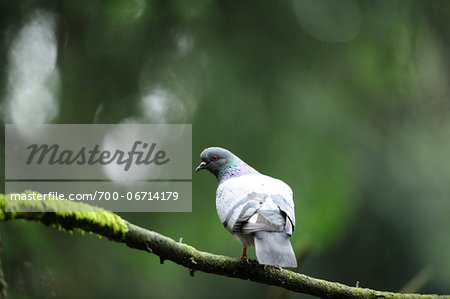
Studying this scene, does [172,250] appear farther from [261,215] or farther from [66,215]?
[261,215]

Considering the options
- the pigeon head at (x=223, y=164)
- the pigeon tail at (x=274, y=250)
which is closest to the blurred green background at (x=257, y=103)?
the pigeon head at (x=223, y=164)

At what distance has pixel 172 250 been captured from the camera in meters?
2.02

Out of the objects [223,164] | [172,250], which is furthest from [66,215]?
[223,164]

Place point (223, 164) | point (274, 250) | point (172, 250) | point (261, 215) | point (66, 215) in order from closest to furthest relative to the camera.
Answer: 1. point (66, 215)
2. point (172, 250)
3. point (274, 250)
4. point (261, 215)
5. point (223, 164)

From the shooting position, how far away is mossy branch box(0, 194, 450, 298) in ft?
5.73

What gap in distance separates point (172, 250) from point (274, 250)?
0.58 m

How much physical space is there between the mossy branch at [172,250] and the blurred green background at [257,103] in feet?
7.94

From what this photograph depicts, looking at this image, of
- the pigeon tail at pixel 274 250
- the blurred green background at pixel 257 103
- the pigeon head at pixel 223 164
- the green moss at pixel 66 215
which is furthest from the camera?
the blurred green background at pixel 257 103

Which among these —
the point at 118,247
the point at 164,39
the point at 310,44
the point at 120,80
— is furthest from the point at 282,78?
the point at 118,247

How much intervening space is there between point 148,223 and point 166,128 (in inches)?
40.7

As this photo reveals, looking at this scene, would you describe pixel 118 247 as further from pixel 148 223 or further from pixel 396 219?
pixel 396 219

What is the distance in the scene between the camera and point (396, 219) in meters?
6.33

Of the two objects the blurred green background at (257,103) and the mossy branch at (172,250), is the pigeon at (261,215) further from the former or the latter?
the blurred green background at (257,103)

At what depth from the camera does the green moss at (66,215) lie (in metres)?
1.65
